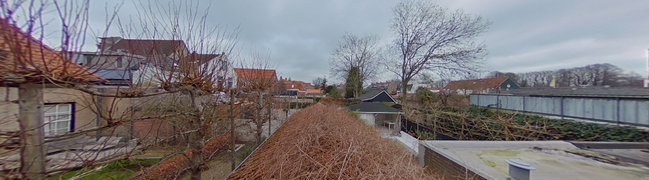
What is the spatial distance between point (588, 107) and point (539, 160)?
11.1m

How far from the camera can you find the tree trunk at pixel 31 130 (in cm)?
123

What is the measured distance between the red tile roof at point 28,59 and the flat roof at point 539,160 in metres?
4.85

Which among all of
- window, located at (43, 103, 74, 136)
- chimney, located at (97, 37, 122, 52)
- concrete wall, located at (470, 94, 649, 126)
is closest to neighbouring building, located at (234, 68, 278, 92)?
window, located at (43, 103, 74, 136)

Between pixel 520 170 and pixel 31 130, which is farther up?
pixel 31 130

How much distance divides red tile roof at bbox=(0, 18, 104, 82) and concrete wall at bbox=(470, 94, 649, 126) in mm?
15535

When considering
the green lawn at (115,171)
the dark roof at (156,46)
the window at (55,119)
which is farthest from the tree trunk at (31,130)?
the dark roof at (156,46)

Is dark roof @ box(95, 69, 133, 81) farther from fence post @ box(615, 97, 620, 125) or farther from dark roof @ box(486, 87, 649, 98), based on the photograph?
dark roof @ box(486, 87, 649, 98)

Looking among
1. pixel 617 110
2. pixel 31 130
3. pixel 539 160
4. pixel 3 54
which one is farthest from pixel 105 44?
pixel 617 110

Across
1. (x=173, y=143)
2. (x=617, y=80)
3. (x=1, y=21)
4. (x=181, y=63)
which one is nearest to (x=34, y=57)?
(x=1, y=21)

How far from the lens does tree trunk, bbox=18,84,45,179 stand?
1.23 meters

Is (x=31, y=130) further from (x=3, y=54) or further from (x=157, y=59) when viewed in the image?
(x=157, y=59)

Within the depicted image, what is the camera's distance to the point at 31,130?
4.09 feet

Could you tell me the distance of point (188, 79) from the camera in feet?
8.44

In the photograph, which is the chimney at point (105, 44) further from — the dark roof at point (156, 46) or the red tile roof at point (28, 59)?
the dark roof at point (156, 46)
